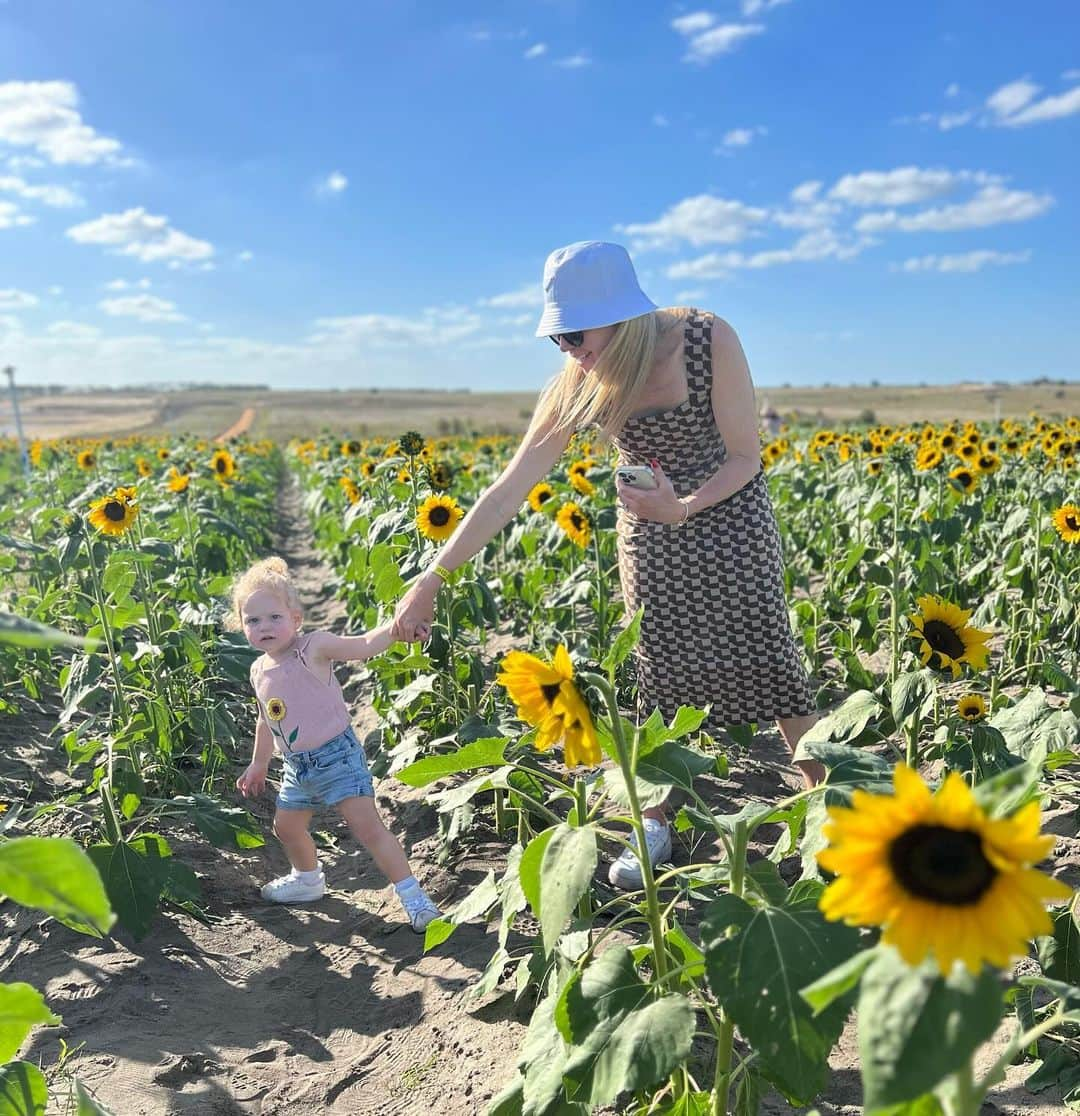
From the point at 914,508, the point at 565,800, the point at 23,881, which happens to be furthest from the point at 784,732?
the point at 914,508

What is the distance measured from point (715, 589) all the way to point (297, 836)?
1.51 meters

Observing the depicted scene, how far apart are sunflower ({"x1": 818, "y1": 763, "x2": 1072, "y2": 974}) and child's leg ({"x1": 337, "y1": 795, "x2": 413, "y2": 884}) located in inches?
90.6

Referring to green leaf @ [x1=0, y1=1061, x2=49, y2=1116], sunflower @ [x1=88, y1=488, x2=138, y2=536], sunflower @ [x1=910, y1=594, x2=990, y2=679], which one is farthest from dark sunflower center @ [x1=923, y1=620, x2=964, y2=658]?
sunflower @ [x1=88, y1=488, x2=138, y2=536]

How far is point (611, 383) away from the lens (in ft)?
9.06

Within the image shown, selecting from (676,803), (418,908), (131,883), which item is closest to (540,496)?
(676,803)

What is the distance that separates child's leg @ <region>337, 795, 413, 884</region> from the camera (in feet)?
10.1

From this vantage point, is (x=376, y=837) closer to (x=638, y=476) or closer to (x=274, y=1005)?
(x=274, y=1005)

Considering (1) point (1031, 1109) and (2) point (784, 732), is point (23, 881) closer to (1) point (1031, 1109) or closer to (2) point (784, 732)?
(1) point (1031, 1109)

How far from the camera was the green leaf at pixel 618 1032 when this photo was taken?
4.72 feet

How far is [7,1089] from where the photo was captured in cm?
150

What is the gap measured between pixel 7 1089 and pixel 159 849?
1.33 metres

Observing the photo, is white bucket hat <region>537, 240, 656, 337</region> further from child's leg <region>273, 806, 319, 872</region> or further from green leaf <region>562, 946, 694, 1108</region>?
child's leg <region>273, 806, 319, 872</region>

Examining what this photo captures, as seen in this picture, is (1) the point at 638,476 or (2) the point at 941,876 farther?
(1) the point at 638,476

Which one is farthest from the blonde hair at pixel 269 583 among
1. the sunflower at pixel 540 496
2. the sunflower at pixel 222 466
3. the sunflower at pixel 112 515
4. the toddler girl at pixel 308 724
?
the sunflower at pixel 222 466
